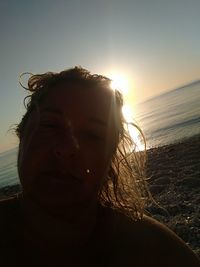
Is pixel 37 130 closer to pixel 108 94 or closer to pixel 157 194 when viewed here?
pixel 108 94

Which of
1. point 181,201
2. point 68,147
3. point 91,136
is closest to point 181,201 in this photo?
point 181,201

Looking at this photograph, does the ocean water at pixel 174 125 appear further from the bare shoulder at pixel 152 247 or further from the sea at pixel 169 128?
the bare shoulder at pixel 152 247

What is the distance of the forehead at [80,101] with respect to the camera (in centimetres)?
291

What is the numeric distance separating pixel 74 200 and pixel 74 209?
0.25ft

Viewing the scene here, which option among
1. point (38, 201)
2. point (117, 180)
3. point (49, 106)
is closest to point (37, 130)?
point (49, 106)

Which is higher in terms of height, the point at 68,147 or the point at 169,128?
the point at 68,147

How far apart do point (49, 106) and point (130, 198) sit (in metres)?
1.09

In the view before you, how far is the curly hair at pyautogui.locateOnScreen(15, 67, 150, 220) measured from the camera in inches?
124

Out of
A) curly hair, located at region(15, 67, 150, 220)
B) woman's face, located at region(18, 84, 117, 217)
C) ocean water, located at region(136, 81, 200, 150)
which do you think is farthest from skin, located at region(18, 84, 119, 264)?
ocean water, located at region(136, 81, 200, 150)

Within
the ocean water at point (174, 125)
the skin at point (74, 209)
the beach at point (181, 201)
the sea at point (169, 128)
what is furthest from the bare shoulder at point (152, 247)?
the beach at point (181, 201)

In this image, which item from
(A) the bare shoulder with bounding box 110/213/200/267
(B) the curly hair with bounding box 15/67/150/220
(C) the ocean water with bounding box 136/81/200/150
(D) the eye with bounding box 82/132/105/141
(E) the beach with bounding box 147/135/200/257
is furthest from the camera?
(C) the ocean water with bounding box 136/81/200/150

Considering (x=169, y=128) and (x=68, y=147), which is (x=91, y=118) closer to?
(x=68, y=147)

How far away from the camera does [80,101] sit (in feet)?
9.61

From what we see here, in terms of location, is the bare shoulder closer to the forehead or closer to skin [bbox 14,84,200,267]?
skin [bbox 14,84,200,267]
